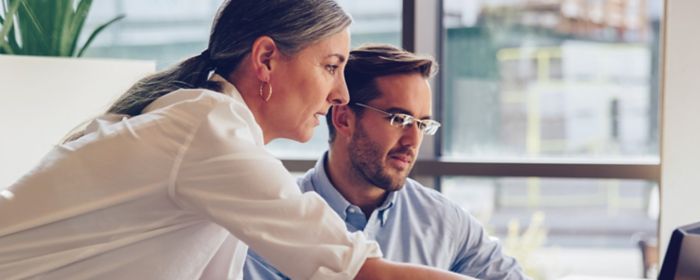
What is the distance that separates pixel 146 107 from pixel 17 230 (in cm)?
25

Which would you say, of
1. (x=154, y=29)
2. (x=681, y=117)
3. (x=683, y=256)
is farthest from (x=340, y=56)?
(x=154, y=29)

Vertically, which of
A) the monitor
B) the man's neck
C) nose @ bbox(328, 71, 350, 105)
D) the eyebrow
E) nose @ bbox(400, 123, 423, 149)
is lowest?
the man's neck

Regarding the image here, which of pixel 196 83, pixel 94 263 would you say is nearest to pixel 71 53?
pixel 196 83

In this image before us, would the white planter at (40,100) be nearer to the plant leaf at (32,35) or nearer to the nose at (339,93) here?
the plant leaf at (32,35)

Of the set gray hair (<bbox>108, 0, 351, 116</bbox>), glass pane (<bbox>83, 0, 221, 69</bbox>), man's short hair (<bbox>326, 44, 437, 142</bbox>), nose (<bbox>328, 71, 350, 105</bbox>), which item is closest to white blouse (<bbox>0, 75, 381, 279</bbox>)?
gray hair (<bbox>108, 0, 351, 116</bbox>)

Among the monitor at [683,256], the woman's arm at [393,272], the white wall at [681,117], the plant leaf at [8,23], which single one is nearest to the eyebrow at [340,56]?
the woman's arm at [393,272]

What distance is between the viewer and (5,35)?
8.93 feet

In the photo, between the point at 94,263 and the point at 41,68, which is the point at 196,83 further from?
the point at 41,68

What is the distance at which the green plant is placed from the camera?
9.26 feet

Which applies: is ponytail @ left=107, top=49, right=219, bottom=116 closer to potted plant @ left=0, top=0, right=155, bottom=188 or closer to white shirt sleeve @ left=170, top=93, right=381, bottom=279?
white shirt sleeve @ left=170, top=93, right=381, bottom=279

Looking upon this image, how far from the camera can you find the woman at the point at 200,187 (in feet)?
3.91

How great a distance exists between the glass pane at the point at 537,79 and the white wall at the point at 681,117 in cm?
41

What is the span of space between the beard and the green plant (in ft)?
3.51

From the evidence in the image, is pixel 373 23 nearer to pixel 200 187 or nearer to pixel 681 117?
pixel 681 117
